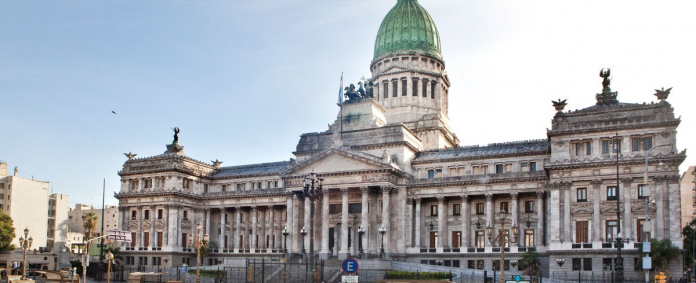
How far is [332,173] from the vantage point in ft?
282

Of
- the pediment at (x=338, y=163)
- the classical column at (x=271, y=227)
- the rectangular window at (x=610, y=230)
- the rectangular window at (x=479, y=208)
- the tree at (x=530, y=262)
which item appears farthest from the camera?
the classical column at (x=271, y=227)

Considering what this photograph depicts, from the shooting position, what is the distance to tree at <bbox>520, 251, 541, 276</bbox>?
72.6m

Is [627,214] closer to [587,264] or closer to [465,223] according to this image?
[587,264]

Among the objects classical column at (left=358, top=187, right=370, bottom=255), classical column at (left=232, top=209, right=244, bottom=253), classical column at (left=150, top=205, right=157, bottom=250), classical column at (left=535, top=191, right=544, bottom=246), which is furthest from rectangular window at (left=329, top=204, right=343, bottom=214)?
classical column at (left=150, top=205, right=157, bottom=250)

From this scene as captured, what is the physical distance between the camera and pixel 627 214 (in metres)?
70.3

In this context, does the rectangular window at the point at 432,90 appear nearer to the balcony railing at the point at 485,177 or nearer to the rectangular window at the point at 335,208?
the balcony railing at the point at 485,177

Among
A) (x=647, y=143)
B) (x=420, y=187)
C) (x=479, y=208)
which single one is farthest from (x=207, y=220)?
(x=647, y=143)

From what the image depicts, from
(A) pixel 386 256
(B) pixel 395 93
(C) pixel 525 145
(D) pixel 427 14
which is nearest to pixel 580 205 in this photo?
(C) pixel 525 145

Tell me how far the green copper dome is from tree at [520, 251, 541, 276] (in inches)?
1768

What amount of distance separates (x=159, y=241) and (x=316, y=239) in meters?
26.3

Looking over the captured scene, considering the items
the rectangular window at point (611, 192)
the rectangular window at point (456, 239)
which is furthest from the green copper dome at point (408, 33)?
the rectangular window at point (611, 192)

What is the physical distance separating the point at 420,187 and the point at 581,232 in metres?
20.9

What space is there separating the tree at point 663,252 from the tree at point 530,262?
1211cm

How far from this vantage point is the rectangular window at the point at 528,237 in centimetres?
8050
